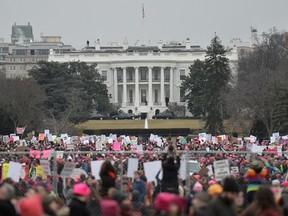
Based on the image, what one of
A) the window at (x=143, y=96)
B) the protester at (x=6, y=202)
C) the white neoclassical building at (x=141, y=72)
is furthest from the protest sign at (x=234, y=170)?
the window at (x=143, y=96)

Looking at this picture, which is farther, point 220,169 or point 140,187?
point 220,169

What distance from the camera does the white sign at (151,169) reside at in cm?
2166

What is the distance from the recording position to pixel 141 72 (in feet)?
592

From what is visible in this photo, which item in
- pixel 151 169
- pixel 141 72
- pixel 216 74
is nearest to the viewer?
pixel 151 169

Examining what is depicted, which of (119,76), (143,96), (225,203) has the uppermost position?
(119,76)

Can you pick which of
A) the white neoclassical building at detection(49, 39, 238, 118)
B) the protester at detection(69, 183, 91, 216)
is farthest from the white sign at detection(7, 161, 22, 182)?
the white neoclassical building at detection(49, 39, 238, 118)

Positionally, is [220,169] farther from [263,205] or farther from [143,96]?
[143,96]

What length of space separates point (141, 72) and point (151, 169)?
159 meters

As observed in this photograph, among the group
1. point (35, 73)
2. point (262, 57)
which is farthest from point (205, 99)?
point (35, 73)

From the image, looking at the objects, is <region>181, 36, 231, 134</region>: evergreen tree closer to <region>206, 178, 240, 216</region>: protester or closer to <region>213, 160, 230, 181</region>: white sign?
<region>213, 160, 230, 181</region>: white sign

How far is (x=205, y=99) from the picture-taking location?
9975 cm

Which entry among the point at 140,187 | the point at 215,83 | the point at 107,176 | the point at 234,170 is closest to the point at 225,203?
the point at 107,176

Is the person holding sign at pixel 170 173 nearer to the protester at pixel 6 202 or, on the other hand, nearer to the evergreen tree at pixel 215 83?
the protester at pixel 6 202

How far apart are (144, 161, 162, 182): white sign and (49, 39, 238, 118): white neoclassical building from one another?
497 ft
